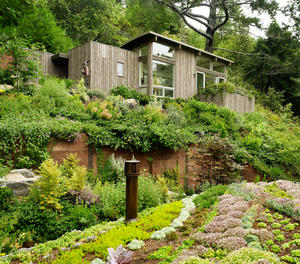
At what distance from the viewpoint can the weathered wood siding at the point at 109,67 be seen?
41.3ft

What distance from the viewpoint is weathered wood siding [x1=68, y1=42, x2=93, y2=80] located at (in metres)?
12.7

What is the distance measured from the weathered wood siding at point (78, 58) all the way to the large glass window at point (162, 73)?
3.64 meters

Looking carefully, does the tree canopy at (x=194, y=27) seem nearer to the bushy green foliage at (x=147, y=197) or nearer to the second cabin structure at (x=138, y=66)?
the second cabin structure at (x=138, y=66)

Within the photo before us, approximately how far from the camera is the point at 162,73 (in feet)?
47.1

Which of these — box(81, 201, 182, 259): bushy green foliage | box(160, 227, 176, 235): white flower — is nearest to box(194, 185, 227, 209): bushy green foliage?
box(81, 201, 182, 259): bushy green foliage

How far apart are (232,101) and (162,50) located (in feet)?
16.7

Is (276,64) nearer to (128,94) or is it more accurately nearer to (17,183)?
(128,94)

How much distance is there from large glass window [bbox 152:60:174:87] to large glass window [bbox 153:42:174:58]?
19.4 inches

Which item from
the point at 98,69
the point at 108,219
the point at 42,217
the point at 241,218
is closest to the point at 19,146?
the point at 42,217

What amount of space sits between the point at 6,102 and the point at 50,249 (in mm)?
5252

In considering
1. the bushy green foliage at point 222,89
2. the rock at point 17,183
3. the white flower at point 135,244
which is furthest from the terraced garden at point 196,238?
the bushy green foliage at point 222,89

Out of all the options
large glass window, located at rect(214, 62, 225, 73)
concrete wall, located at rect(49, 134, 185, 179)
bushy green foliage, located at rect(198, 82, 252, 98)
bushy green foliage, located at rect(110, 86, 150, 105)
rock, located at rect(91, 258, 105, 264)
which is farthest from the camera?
large glass window, located at rect(214, 62, 225, 73)

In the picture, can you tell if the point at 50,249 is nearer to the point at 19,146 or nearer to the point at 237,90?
the point at 19,146

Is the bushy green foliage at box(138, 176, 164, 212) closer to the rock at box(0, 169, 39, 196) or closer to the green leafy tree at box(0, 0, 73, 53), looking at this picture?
the rock at box(0, 169, 39, 196)
